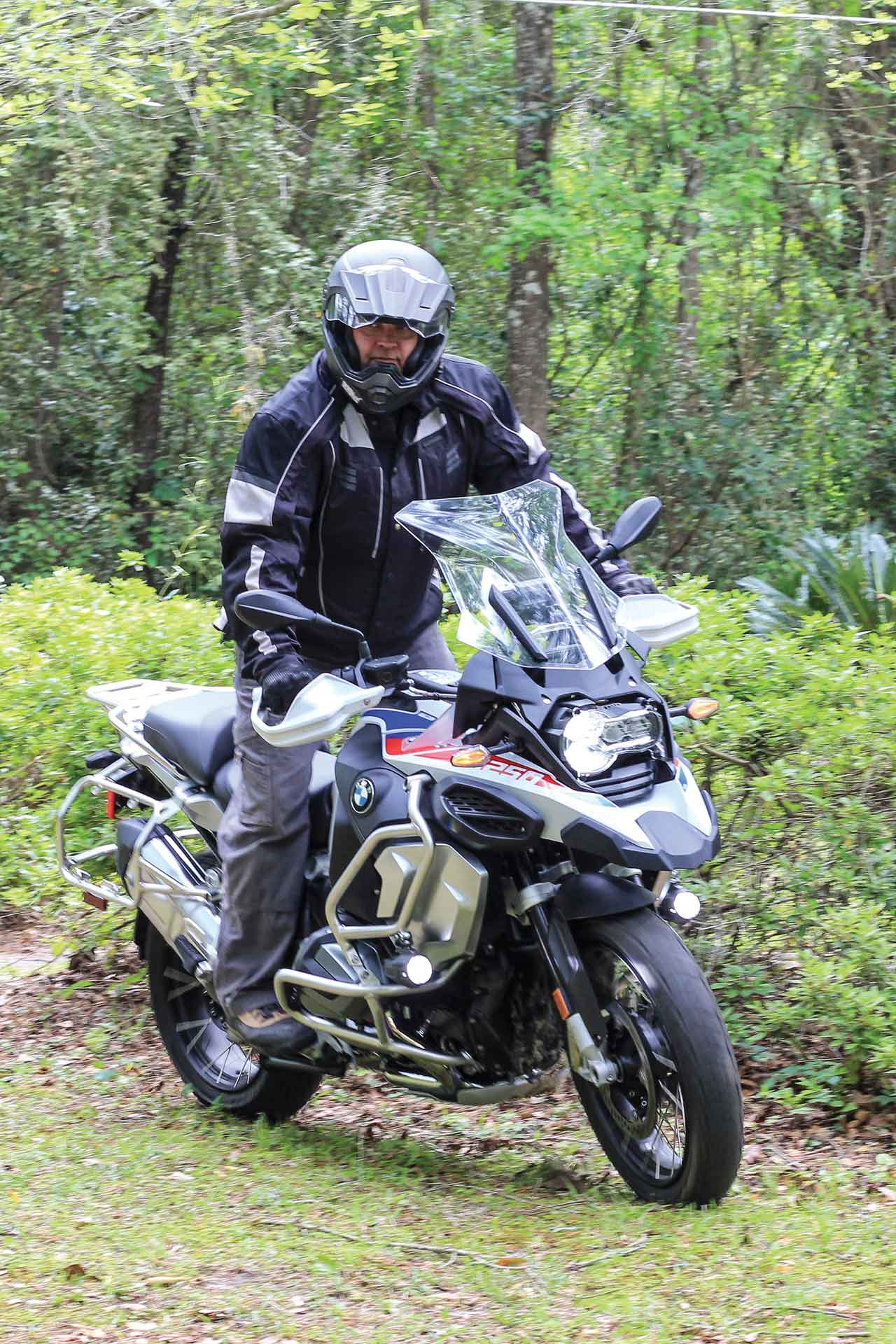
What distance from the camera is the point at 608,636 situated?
13.0ft

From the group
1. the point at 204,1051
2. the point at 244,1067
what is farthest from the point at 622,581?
the point at 204,1051

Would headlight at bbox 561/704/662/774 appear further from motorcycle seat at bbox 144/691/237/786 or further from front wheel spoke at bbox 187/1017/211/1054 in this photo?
front wheel spoke at bbox 187/1017/211/1054

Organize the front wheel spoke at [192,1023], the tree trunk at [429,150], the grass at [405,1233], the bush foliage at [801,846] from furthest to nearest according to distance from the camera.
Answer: the tree trunk at [429,150]
the front wheel spoke at [192,1023]
the bush foliage at [801,846]
the grass at [405,1233]

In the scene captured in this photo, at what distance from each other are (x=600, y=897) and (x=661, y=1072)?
421mm

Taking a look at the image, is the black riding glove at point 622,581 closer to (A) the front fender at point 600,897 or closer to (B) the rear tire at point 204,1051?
(A) the front fender at point 600,897

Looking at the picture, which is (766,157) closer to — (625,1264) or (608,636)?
(608,636)

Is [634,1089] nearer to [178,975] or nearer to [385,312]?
[178,975]

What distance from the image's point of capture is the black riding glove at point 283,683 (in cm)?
401

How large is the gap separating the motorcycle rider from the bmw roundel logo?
0.91 feet

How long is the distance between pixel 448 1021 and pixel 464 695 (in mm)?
840

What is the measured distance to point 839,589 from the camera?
26.2ft

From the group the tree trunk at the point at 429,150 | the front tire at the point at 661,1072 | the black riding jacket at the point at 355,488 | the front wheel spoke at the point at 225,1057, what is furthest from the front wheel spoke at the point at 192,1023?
the tree trunk at the point at 429,150

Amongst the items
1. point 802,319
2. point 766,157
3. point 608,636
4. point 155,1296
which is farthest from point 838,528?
point 155,1296

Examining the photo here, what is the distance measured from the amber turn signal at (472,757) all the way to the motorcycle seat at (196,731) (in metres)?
1.09
